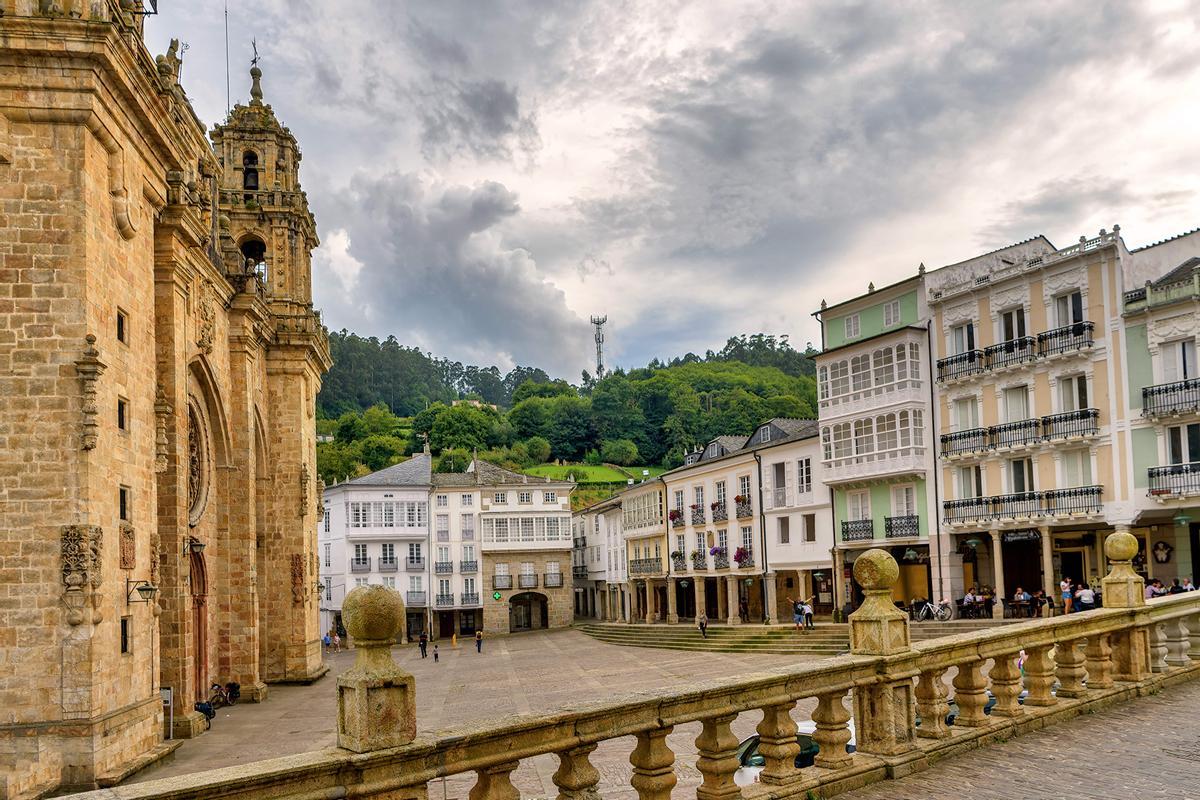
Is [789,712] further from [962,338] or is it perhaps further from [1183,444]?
[962,338]

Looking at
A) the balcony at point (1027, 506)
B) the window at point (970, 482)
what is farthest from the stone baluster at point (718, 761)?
the window at point (970, 482)

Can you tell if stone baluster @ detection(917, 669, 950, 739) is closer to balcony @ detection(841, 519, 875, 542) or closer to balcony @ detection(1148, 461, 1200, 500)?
balcony @ detection(1148, 461, 1200, 500)

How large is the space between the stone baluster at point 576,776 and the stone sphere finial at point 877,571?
10.4 ft

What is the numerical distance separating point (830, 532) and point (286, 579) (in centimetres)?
2313

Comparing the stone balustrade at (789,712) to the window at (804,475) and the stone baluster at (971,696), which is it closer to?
the stone baluster at (971,696)

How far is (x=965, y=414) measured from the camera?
40.6 m

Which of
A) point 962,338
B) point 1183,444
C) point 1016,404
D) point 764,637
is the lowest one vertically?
point 764,637

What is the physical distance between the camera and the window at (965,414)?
4006 cm

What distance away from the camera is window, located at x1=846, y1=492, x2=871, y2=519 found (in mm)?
44125

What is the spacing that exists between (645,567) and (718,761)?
194 feet

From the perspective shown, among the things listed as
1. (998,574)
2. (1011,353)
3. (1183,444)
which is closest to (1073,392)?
Answer: (1011,353)

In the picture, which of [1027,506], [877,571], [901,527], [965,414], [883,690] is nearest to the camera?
[883,690]

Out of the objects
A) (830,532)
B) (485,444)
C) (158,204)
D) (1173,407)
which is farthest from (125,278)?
(485,444)

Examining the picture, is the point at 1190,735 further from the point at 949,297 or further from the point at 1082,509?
the point at 949,297
